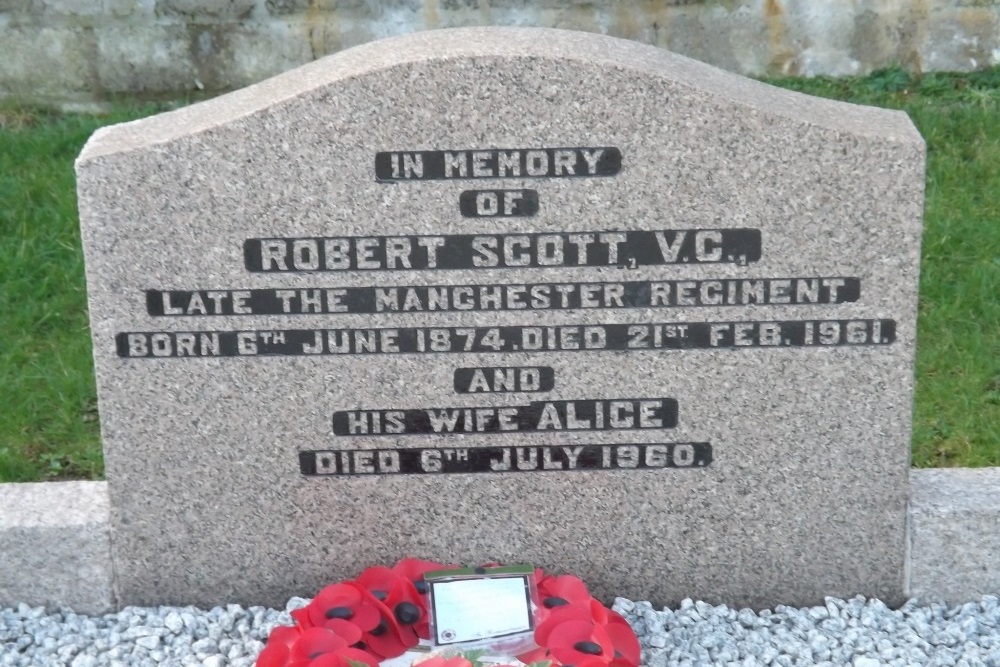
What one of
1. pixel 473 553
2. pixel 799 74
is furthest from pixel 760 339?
pixel 799 74

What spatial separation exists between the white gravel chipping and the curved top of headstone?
1.01 meters

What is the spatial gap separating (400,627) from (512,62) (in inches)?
44.5

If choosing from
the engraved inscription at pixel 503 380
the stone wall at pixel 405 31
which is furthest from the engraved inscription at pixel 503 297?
the stone wall at pixel 405 31

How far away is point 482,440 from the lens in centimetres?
272

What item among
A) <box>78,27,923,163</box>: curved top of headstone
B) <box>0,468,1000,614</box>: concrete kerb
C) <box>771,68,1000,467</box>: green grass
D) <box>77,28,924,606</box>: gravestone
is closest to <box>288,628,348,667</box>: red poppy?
<box>77,28,924,606</box>: gravestone

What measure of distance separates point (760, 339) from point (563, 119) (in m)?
0.62

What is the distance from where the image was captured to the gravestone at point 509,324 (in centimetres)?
252

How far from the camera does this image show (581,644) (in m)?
2.44

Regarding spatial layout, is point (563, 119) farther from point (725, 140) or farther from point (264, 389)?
point (264, 389)

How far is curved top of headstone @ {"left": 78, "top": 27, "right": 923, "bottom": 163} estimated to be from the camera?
2486 millimetres

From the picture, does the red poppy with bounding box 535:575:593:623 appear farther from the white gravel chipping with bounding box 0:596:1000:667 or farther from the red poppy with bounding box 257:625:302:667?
the red poppy with bounding box 257:625:302:667

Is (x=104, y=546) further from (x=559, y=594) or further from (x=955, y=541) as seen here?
(x=955, y=541)

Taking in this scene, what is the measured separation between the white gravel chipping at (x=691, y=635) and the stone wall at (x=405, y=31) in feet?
10.6

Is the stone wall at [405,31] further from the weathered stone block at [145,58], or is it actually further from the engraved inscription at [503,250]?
the engraved inscription at [503,250]
